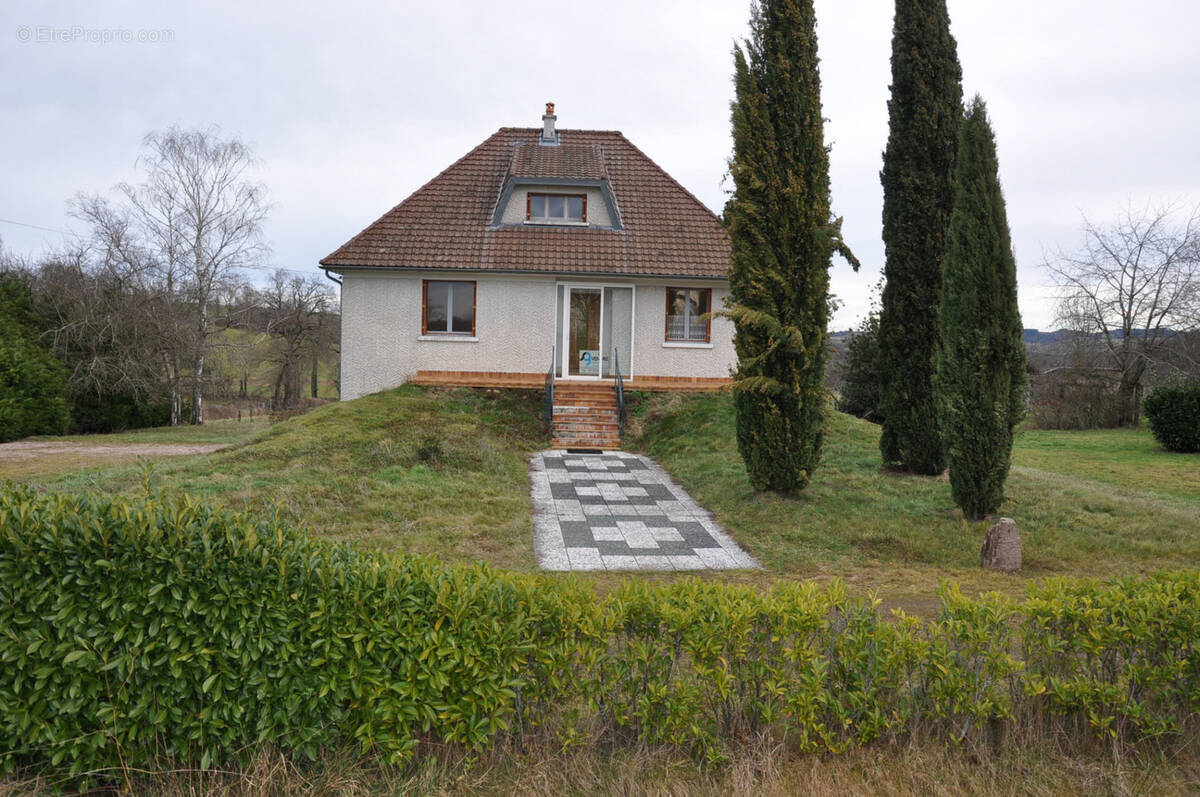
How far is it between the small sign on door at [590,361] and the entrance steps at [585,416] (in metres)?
1.45

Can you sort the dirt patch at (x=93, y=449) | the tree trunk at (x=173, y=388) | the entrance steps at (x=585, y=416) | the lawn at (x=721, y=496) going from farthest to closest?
the tree trunk at (x=173, y=388), the entrance steps at (x=585, y=416), the dirt patch at (x=93, y=449), the lawn at (x=721, y=496)

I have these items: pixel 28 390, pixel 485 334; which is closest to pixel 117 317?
pixel 28 390

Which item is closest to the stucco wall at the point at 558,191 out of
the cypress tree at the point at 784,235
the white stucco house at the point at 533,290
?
→ the white stucco house at the point at 533,290

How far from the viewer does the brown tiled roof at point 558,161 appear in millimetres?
19625

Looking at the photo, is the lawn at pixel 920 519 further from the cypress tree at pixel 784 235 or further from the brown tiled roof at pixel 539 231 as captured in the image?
the brown tiled roof at pixel 539 231

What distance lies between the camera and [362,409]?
15789mm

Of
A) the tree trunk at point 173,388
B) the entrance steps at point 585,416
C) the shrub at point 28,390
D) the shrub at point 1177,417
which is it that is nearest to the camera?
the entrance steps at point 585,416

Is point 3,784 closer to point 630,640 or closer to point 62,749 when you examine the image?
point 62,749

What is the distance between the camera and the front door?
63.0ft

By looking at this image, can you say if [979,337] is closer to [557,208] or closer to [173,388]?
[557,208]

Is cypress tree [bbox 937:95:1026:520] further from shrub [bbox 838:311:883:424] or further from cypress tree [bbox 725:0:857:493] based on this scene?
shrub [bbox 838:311:883:424]

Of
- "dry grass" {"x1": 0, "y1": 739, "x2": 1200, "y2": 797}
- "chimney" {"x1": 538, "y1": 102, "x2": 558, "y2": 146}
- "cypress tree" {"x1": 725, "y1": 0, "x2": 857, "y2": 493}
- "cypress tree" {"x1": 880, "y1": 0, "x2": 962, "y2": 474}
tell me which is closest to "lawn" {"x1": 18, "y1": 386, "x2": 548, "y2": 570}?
"dry grass" {"x1": 0, "y1": 739, "x2": 1200, "y2": 797}

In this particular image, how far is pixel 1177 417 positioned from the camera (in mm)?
17500

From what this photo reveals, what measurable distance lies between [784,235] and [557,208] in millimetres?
10909
